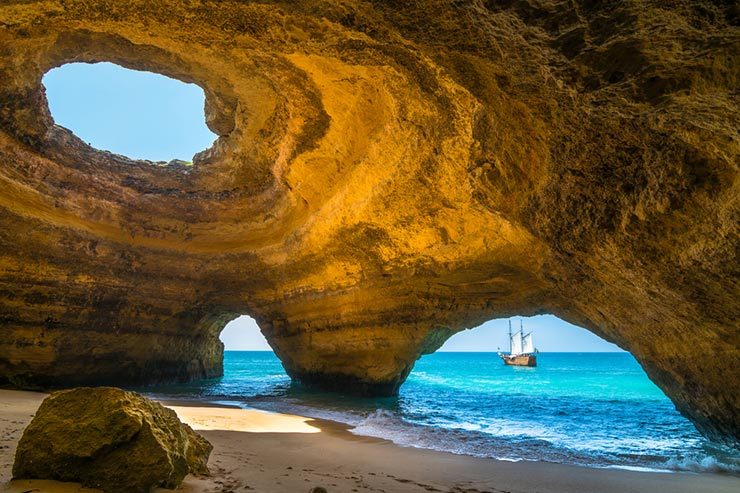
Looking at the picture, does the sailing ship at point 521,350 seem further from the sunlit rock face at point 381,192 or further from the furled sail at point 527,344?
the sunlit rock face at point 381,192

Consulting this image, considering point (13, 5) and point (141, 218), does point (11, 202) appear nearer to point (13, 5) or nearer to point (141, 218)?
point (141, 218)

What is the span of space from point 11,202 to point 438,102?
8.99m

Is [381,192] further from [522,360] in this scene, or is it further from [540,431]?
[522,360]

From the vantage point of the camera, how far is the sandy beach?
266 centimetres

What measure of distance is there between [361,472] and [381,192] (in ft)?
15.9

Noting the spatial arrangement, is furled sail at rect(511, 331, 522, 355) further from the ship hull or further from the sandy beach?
the sandy beach

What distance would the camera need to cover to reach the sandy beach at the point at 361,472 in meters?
2.66

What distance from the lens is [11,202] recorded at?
864cm

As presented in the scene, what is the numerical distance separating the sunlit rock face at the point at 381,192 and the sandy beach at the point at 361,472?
8.17ft

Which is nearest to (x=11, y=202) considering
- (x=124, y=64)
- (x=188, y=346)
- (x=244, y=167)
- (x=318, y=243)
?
(x=124, y=64)

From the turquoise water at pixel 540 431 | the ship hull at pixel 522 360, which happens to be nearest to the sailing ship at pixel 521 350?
the ship hull at pixel 522 360

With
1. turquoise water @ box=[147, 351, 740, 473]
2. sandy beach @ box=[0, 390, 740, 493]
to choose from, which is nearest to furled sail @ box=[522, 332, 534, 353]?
turquoise water @ box=[147, 351, 740, 473]

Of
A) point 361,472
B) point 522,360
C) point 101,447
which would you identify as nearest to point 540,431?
point 361,472

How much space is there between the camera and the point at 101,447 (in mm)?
2180
